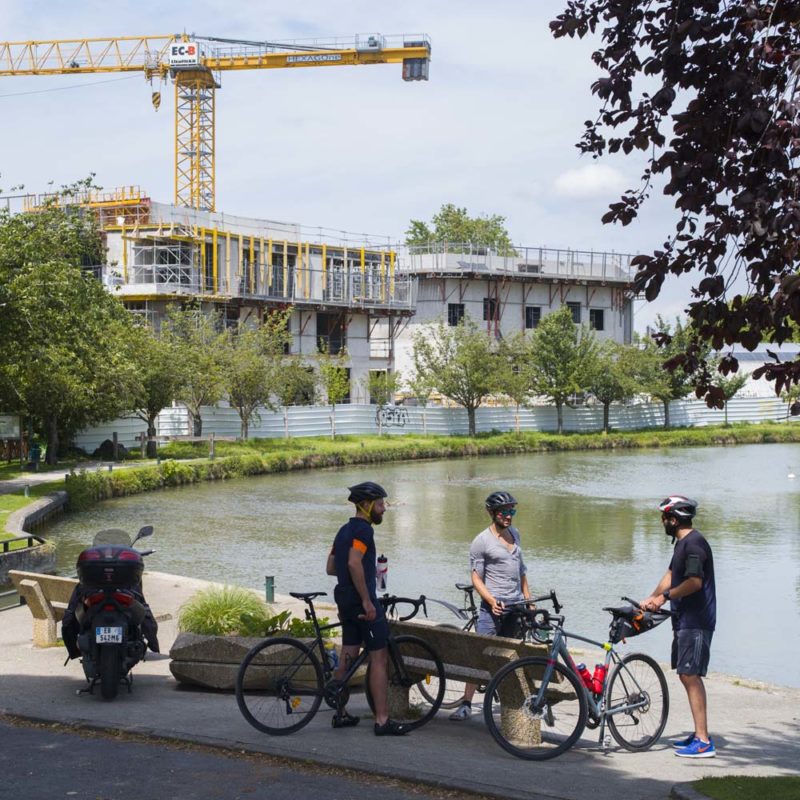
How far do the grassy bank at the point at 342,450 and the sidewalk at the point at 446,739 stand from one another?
77.0ft

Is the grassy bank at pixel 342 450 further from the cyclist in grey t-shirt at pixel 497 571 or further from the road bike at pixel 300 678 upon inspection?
the road bike at pixel 300 678

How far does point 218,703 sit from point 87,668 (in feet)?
3.72

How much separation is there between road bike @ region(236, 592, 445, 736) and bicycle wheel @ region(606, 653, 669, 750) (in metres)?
1.29

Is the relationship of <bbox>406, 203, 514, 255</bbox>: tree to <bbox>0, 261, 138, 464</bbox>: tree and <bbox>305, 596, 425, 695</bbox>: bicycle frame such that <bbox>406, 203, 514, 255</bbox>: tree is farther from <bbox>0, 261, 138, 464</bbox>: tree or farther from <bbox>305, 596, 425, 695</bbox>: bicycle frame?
<bbox>305, 596, 425, 695</bbox>: bicycle frame

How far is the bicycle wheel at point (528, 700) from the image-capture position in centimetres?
852

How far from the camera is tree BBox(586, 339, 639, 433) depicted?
7062cm

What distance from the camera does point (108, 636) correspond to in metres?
9.98

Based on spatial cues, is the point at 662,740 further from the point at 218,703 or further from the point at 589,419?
the point at 589,419

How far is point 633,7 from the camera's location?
746cm

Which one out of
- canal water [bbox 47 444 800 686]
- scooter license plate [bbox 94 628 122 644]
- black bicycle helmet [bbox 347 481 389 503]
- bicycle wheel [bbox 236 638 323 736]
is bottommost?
canal water [bbox 47 444 800 686]

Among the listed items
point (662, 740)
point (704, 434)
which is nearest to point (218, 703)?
point (662, 740)

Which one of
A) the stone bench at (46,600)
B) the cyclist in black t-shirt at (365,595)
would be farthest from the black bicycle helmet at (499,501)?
the stone bench at (46,600)

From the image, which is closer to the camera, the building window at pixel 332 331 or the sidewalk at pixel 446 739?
the sidewalk at pixel 446 739

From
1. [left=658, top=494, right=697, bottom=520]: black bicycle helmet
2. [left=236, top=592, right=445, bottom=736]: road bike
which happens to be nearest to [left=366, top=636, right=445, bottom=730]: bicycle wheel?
[left=236, top=592, right=445, bottom=736]: road bike
